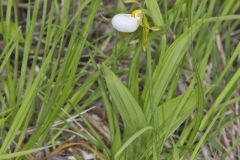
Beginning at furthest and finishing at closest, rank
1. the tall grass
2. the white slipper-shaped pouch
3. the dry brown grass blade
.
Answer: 1. the dry brown grass blade
2. the tall grass
3. the white slipper-shaped pouch

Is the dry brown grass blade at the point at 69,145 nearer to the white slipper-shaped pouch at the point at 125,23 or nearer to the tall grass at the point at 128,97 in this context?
the tall grass at the point at 128,97

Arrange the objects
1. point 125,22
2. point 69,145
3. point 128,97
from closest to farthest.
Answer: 1. point 125,22
2. point 128,97
3. point 69,145

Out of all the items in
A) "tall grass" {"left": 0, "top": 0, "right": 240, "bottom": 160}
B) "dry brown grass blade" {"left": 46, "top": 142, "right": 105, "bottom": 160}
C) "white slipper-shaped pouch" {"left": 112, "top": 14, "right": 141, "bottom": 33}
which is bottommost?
"dry brown grass blade" {"left": 46, "top": 142, "right": 105, "bottom": 160}

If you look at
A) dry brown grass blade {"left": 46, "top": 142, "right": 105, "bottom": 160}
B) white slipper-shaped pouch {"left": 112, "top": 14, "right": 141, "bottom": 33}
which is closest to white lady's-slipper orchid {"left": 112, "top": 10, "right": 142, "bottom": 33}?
white slipper-shaped pouch {"left": 112, "top": 14, "right": 141, "bottom": 33}

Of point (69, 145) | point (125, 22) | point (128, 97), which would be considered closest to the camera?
point (125, 22)

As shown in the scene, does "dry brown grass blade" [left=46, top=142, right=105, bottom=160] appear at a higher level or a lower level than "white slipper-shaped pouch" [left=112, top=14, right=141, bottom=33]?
lower

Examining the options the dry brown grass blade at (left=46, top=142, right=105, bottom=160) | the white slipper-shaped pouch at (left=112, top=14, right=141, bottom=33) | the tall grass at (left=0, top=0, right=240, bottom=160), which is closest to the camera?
the white slipper-shaped pouch at (left=112, top=14, right=141, bottom=33)

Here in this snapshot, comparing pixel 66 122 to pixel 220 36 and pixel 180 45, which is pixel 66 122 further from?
pixel 220 36

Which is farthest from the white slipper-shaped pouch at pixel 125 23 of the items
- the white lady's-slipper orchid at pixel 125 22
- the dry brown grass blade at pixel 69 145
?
the dry brown grass blade at pixel 69 145

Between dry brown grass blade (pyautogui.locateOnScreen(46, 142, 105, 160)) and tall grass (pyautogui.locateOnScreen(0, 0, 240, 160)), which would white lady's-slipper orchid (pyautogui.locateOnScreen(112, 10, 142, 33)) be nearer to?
tall grass (pyautogui.locateOnScreen(0, 0, 240, 160))

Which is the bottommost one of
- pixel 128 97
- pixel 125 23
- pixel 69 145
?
pixel 69 145

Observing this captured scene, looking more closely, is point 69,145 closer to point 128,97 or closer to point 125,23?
point 128,97

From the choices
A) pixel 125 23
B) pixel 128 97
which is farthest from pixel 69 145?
A: pixel 125 23

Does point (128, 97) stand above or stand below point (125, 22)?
below
